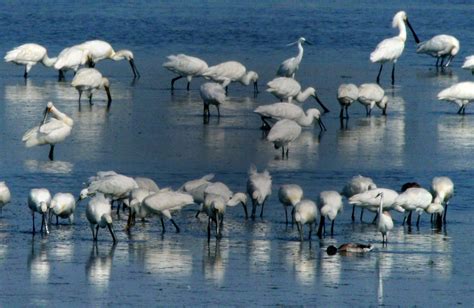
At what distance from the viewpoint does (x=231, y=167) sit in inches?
640

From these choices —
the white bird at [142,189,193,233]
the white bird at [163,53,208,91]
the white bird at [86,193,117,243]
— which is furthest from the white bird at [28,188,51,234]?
the white bird at [163,53,208,91]

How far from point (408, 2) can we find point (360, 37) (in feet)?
42.3

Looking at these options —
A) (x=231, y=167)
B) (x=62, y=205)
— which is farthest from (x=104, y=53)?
(x=62, y=205)

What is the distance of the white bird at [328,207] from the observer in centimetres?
1257

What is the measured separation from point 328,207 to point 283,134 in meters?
4.39

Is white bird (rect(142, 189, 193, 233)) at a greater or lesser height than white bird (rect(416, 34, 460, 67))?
lesser

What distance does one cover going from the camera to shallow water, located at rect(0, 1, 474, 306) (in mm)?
10477

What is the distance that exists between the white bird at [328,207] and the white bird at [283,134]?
404 centimetres

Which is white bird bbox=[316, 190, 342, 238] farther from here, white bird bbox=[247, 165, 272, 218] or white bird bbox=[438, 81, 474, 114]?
white bird bbox=[438, 81, 474, 114]

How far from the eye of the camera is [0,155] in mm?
16547

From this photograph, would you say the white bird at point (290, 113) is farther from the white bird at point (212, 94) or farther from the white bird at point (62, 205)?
the white bird at point (62, 205)

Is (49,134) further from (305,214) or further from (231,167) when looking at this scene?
(305,214)

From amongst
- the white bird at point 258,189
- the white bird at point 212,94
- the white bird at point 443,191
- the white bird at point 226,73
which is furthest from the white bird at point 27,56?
the white bird at point 443,191

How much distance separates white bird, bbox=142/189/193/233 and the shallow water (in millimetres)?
219
